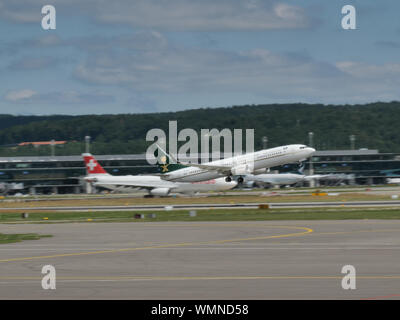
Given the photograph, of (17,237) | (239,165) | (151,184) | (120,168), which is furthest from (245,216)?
(120,168)

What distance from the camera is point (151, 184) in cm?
10925

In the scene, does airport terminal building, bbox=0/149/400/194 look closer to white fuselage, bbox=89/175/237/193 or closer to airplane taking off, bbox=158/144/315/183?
white fuselage, bbox=89/175/237/193

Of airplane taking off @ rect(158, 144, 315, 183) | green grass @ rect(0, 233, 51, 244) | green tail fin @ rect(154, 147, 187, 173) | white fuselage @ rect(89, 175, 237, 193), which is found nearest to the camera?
green grass @ rect(0, 233, 51, 244)

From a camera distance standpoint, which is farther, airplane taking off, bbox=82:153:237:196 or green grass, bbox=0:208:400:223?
airplane taking off, bbox=82:153:237:196

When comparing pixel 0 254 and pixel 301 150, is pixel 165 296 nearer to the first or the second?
pixel 0 254

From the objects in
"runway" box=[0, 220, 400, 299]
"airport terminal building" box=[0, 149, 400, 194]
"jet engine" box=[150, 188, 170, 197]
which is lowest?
"jet engine" box=[150, 188, 170, 197]

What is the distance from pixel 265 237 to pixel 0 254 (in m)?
14.7

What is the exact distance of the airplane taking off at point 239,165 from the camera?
9056cm

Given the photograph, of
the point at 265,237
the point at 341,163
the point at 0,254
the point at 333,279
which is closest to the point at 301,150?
the point at 265,237

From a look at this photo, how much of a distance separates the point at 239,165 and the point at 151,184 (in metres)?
20.8

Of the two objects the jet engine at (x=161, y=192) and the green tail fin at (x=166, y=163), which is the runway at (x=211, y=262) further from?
the jet engine at (x=161, y=192)

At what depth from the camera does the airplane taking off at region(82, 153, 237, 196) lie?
105m

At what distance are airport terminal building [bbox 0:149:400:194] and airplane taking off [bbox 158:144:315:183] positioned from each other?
64.4m

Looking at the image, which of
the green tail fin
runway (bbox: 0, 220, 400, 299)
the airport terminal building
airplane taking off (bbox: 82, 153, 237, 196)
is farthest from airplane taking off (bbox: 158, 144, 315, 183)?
the airport terminal building
